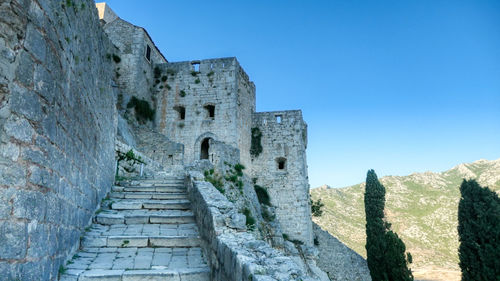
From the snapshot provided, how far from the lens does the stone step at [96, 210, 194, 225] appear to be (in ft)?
19.4

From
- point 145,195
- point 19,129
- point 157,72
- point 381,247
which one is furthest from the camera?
point 157,72

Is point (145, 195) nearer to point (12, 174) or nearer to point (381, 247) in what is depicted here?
point (12, 174)

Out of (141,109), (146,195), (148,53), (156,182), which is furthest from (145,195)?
(148,53)

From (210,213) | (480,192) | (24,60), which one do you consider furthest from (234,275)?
(480,192)

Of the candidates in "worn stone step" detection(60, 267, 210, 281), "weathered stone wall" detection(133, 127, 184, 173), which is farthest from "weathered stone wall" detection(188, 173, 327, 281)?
"weathered stone wall" detection(133, 127, 184, 173)

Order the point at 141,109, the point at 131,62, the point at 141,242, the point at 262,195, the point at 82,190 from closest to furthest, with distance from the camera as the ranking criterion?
the point at 82,190
the point at 141,242
the point at 141,109
the point at 131,62
the point at 262,195

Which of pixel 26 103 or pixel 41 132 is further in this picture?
pixel 41 132

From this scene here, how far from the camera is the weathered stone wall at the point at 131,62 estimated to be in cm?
1934

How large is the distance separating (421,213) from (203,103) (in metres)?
27.0

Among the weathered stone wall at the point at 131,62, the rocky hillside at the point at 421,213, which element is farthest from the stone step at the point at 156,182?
the rocky hillside at the point at 421,213

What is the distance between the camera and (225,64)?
20.6 meters

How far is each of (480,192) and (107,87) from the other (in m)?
16.0

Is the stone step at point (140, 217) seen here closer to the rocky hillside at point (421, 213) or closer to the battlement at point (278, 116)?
the battlement at point (278, 116)

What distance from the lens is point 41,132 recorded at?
2.85m
